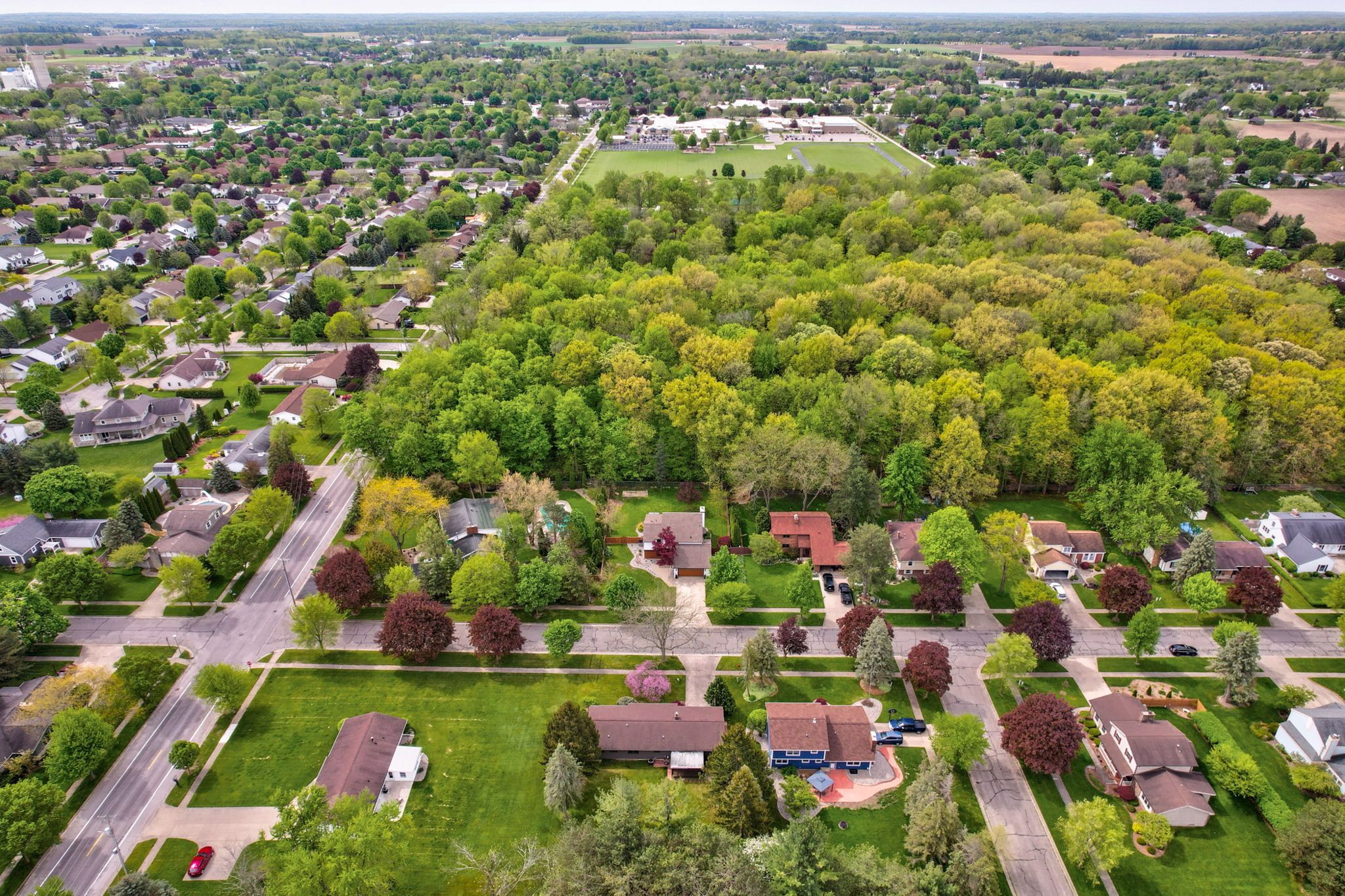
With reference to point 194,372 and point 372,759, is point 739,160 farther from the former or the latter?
point 372,759

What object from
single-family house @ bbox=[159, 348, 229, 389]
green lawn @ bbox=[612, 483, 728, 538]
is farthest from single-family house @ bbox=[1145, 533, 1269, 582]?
single-family house @ bbox=[159, 348, 229, 389]

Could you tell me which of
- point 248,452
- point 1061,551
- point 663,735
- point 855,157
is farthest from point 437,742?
point 855,157

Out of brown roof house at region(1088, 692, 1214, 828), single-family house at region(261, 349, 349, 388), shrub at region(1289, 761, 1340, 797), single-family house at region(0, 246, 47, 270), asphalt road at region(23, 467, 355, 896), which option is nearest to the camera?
asphalt road at region(23, 467, 355, 896)

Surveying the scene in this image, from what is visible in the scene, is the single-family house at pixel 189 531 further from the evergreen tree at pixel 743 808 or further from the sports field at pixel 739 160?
the sports field at pixel 739 160

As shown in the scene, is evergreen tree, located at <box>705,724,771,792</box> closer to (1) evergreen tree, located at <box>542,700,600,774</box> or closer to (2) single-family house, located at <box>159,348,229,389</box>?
(1) evergreen tree, located at <box>542,700,600,774</box>

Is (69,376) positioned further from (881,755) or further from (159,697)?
(881,755)

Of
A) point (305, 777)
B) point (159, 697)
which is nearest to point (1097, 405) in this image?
point (305, 777)
